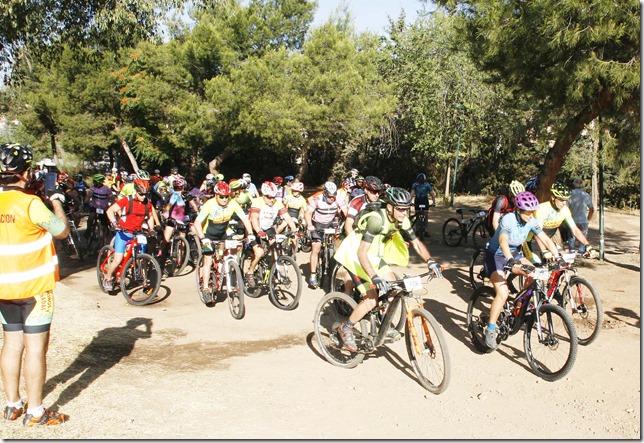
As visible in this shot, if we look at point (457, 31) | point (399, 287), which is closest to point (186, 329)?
point (399, 287)

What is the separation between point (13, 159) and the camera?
4.04 m

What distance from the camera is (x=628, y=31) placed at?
765 cm

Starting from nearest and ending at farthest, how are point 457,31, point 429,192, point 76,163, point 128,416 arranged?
1. point 128,416
2. point 457,31
3. point 429,192
4. point 76,163

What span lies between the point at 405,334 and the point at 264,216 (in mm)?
4517

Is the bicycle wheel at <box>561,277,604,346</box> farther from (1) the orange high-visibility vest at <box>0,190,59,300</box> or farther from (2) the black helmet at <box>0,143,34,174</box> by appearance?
(2) the black helmet at <box>0,143,34,174</box>

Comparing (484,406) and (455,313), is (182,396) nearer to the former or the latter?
(484,406)

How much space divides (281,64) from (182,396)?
19.5 m

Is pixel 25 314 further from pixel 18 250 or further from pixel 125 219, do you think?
pixel 125 219

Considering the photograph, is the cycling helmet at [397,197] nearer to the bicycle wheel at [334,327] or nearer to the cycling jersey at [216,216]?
the bicycle wheel at [334,327]

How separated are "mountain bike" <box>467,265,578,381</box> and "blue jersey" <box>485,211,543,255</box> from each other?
1.32 feet

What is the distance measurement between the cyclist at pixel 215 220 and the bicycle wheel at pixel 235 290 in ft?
1.73

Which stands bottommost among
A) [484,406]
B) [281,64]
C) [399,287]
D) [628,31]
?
[484,406]

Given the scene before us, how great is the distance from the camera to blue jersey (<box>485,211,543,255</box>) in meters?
6.23

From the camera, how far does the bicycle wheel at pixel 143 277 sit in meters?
8.41
